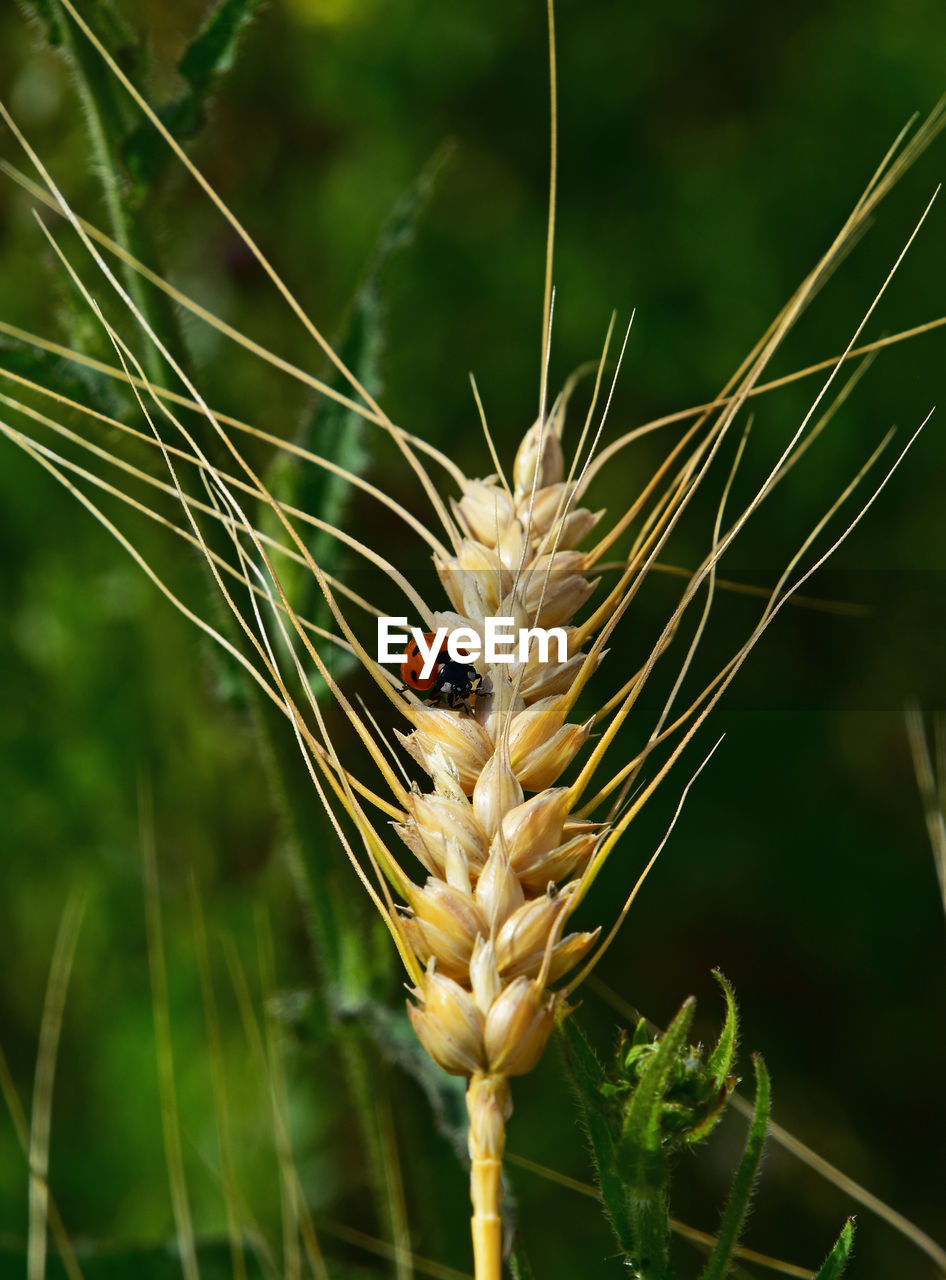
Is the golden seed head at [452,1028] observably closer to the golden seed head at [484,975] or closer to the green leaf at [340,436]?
the golden seed head at [484,975]

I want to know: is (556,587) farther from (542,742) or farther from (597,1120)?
(597,1120)

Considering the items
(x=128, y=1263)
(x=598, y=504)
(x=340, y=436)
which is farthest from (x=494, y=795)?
(x=598, y=504)

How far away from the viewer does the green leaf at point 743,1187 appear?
317mm

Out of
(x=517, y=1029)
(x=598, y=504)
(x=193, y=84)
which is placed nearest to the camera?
(x=517, y=1029)

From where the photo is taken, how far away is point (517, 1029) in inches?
11.6

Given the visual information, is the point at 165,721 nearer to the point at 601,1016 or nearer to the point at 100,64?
the point at 601,1016

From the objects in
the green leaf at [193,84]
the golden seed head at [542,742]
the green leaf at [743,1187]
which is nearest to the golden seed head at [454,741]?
the golden seed head at [542,742]

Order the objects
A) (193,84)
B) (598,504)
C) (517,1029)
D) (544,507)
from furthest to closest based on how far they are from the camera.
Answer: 1. (598,504)
2. (193,84)
3. (544,507)
4. (517,1029)

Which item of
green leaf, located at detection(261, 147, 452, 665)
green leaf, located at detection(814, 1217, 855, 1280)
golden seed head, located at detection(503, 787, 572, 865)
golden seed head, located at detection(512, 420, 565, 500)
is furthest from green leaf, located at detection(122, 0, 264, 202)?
green leaf, located at detection(814, 1217, 855, 1280)

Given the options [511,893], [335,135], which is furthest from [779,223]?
[511,893]

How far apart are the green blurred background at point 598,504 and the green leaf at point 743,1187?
75cm

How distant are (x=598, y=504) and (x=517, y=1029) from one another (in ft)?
3.22

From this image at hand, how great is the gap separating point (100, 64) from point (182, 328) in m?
0.12

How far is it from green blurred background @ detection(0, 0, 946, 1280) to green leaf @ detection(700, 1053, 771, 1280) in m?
0.75
